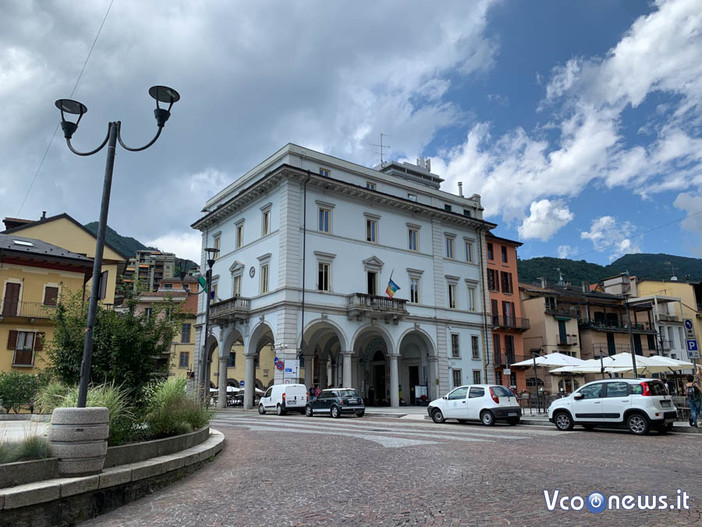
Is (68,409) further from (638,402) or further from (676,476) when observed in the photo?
(638,402)

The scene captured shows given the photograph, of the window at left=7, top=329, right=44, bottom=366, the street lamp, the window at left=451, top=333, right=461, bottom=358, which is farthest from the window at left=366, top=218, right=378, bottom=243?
the street lamp

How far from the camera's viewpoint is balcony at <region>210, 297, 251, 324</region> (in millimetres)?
34250

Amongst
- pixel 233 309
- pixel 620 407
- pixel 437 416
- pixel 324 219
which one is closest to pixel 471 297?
pixel 324 219

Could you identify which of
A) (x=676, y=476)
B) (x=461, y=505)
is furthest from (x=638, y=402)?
(x=461, y=505)

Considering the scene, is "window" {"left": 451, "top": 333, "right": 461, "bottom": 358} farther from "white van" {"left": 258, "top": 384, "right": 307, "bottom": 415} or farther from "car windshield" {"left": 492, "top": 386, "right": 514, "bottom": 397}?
"car windshield" {"left": 492, "top": 386, "right": 514, "bottom": 397}

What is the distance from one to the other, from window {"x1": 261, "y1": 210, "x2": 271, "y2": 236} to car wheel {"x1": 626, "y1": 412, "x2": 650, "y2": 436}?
24.6 metres

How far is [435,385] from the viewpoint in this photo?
37.2 metres

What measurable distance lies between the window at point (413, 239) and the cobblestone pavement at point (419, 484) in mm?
27482

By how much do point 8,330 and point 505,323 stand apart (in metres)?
35.1

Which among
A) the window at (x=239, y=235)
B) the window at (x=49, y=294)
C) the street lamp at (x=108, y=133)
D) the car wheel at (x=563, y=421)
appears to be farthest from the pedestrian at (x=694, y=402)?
the window at (x=49, y=294)

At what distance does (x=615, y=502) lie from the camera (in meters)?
6.08

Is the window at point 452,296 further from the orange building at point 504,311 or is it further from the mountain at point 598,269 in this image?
the mountain at point 598,269

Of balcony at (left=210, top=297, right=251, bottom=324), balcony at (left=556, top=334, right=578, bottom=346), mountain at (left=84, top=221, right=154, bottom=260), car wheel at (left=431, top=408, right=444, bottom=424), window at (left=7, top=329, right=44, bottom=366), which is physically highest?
mountain at (left=84, top=221, right=154, bottom=260)

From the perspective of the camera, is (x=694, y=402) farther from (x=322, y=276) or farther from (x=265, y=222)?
(x=265, y=222)
